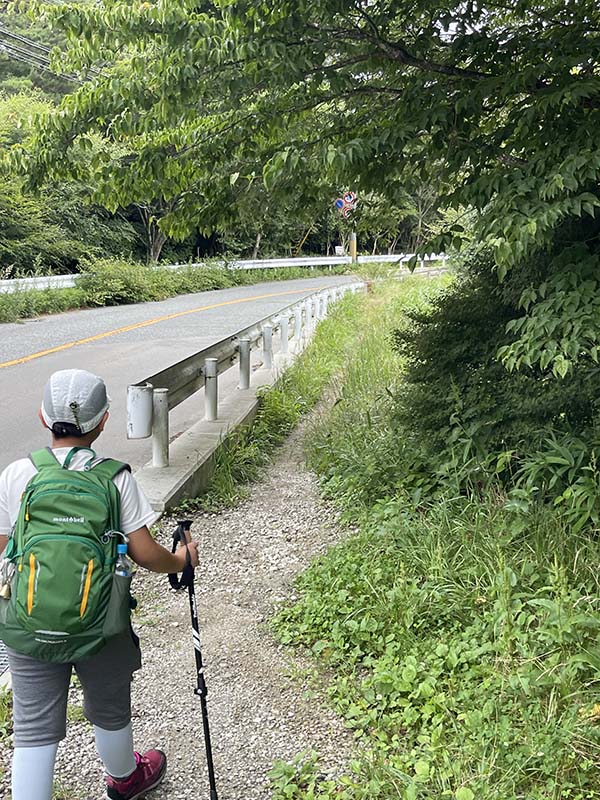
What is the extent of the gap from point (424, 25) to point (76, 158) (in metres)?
2.65

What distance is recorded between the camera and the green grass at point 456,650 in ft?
9.00

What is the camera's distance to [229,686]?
3615 mm

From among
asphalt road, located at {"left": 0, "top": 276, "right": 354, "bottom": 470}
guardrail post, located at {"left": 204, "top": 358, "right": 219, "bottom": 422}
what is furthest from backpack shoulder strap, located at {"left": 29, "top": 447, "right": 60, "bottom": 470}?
guardrail post, located at {"left": 204, "top": 358, "right": 219, "bottom": 422}

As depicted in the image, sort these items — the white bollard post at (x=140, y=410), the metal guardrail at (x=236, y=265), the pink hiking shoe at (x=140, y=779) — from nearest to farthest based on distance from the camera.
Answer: the pink hiking shoe at (x=140, y=779) < the white bollard post at (x=140, y=410) < the metal guardrail at (x=236, y=265)

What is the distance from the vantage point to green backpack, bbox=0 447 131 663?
2217mm

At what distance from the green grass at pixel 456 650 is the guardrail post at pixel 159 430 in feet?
5.68

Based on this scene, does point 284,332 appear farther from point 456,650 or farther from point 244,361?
point 456,650

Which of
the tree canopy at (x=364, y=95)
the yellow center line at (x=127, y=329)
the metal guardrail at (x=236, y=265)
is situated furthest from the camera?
the metal guardrail at (x=236, y=265)

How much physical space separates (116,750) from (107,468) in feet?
3.57

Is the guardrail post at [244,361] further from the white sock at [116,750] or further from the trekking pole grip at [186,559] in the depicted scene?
the white sock at [116,750]

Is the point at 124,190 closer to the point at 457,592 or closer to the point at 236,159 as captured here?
the point at 236,159

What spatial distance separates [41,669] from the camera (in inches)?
93.7

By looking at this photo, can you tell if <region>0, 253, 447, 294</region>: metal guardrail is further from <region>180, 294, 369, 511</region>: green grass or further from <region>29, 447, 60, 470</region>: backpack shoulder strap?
<region>29, 447, 60, 470</region>: backpack shoulder strap

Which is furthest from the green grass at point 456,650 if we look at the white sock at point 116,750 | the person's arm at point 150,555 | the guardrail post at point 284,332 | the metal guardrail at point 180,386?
the guardrail post at point 284,332
